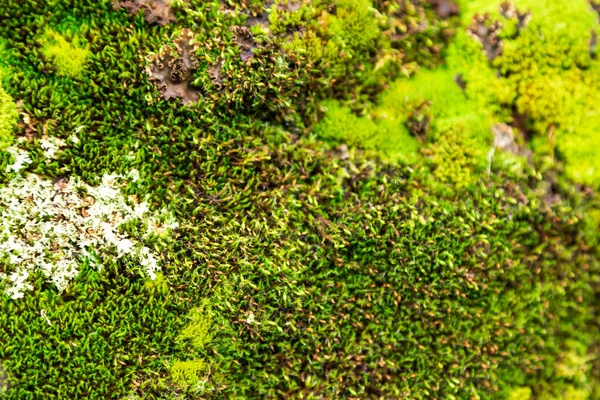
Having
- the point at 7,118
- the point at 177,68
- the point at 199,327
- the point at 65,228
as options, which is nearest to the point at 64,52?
the point at 7,118

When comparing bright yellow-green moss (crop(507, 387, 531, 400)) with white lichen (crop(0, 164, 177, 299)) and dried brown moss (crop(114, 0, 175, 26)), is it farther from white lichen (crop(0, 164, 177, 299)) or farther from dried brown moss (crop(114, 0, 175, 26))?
dried brown moss (crop(114, 0, 175, 26))

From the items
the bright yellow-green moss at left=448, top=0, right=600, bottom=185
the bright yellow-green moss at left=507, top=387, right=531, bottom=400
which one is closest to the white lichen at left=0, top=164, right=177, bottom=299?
the bright yellow-green moss at left=448, top=0, right=600, bottom=185

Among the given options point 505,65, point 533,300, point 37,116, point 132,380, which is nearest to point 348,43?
point 505,65

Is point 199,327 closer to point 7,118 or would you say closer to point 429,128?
point 7,118

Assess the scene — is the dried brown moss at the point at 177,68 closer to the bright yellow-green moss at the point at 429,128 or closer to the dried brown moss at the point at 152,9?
the dried brown moss at the point at 152,9

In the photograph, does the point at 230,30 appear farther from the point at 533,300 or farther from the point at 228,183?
the point at 533,300
